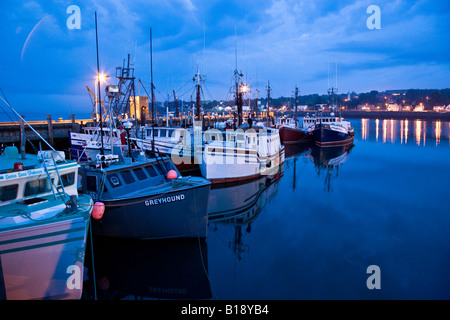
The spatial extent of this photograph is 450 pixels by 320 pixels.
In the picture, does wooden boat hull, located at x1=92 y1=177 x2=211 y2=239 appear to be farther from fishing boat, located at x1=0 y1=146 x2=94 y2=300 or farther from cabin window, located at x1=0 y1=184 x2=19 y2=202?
cabin window, located at x1=0 y1=184 x2=19 y2=202

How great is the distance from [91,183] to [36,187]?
2.82 metres

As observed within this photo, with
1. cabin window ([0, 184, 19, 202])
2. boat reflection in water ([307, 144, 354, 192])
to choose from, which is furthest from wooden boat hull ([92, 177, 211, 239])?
boat reflection in water ([307, 144, 354, 192])

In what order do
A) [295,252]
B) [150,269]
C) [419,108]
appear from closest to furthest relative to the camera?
1. [150,269]
2. [295,252]
3. [419,108]

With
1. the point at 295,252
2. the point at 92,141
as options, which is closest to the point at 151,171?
the point at 295,252

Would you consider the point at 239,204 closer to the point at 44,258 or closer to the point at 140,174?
the point at 140,174

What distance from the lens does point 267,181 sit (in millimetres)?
22328

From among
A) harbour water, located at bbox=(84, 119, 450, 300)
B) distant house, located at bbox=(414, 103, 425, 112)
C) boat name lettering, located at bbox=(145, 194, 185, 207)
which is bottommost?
harbour water, located at bbox=(84, 119, 450, 300)

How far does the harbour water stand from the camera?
8.69 metres

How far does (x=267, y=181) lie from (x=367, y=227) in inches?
376

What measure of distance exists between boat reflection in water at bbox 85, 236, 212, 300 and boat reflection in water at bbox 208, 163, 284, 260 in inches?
75.9

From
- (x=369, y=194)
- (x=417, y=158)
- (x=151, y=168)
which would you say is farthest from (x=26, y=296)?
(x=417, y=158)

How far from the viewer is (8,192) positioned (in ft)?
25.5

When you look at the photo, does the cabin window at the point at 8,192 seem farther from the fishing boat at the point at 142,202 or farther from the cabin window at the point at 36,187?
the fishing boat at the point at 142,202

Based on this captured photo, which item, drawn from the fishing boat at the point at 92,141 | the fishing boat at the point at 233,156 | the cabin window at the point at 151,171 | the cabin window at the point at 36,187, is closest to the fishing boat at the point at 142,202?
the cabin window at the point at 151,171
